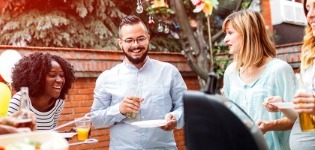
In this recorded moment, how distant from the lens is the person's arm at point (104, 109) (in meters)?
2.55

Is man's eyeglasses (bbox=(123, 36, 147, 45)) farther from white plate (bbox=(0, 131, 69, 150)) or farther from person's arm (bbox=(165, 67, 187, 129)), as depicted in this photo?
white plate (bbox=(0, 131, 69, 150))

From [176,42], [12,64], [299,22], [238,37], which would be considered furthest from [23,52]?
[299,22]

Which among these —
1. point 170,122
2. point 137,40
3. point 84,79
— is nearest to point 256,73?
point 170,122

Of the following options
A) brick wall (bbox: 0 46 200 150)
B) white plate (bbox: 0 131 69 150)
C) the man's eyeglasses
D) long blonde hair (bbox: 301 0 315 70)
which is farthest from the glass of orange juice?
brick wall (bbox: 0 46 200 150)

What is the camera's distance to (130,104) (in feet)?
7.92

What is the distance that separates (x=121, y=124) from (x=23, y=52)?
198 cm

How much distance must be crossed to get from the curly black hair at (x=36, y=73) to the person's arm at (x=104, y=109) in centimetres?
21

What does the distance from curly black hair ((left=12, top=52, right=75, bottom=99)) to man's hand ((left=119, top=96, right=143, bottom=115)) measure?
0.47 metres

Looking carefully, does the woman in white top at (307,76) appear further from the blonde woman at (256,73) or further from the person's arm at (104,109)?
the person's arm at (104,109)

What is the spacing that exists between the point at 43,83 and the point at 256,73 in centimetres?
119

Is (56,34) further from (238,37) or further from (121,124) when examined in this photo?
(238,37)

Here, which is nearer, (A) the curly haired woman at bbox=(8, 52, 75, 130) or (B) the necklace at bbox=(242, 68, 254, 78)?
(B) the necklace at bbox=(242, 68, 254, 78)

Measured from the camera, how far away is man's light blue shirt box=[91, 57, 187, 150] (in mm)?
2596

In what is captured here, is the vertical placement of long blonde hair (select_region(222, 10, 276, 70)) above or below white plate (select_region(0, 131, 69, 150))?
above
